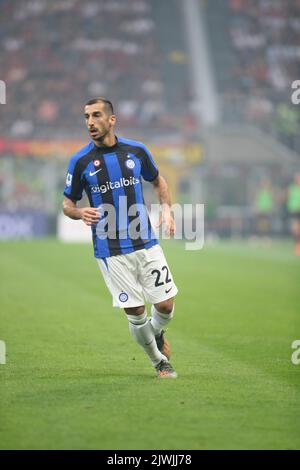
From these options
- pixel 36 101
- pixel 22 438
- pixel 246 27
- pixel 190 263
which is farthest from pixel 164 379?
pixel 246 27

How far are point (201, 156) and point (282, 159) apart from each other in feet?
12.6

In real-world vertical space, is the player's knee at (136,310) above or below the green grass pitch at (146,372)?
above

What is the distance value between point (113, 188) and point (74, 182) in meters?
0.34

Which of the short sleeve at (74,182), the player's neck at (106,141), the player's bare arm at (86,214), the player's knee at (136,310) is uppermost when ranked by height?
the player's neck at (106,141)

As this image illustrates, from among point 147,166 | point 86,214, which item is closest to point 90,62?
point 147,166

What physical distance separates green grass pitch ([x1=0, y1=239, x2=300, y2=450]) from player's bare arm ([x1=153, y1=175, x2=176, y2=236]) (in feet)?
4.21

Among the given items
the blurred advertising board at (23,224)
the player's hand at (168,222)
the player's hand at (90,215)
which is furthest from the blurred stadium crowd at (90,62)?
the player's hand at (90,215)

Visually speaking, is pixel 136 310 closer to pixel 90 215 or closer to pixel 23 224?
pixel 90 215

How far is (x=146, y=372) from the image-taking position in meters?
8.52

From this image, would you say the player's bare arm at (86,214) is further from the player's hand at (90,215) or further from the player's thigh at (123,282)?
the player's thigh at (123,282)

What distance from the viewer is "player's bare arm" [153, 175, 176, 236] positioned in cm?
827

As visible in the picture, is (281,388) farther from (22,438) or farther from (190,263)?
(190,263)

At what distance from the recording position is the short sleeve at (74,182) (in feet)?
26.6

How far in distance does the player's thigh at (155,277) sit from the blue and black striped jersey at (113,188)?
0.38 feet
